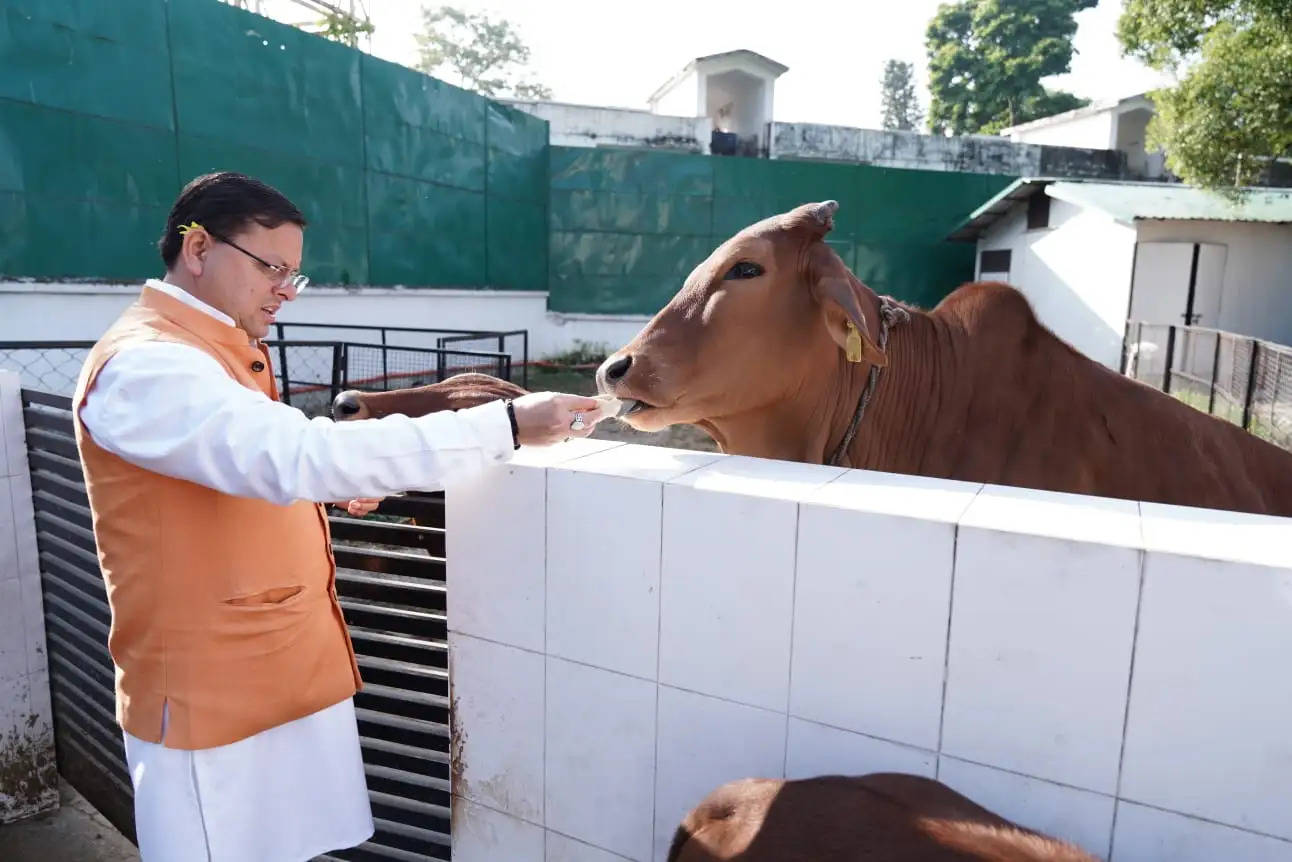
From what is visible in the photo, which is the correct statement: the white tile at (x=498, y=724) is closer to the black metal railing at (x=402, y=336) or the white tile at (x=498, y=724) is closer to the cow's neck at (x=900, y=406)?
the cow's neck at (x=900, y=406)

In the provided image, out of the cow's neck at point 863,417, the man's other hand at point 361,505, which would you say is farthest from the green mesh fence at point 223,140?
the cow's neck at point 863,417

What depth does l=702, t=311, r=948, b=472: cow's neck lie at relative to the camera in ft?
9.98

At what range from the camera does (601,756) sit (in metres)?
1.91

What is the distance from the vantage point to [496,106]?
14.6m

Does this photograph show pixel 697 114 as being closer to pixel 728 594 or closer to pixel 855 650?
pixel 728 594

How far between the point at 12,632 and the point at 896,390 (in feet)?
10.7

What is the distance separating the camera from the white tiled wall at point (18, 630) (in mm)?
3148

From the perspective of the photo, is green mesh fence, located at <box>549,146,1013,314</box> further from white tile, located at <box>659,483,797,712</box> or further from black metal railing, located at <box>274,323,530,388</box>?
white tile, located at <box>659,483,797,712</box>

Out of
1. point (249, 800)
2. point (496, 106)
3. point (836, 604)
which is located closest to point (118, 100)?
point (496, 106)

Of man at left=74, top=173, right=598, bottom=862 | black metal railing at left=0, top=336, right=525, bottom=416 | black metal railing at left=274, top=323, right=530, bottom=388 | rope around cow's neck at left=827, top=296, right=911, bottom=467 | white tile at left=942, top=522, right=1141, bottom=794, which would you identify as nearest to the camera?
white tile at left=942, top=522, right=1141, bottom=794

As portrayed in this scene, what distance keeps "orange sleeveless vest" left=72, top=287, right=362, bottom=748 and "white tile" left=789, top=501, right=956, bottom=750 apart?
1.00 m

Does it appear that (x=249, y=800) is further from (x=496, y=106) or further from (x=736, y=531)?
(x=496, y=106)

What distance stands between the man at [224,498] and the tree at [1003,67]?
1418 inches

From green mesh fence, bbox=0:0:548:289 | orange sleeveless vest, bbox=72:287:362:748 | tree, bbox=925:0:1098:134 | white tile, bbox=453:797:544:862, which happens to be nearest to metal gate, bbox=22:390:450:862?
white tile, bbox=453:797:544:862
